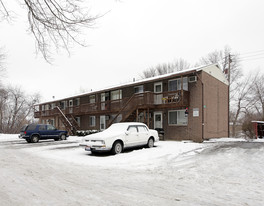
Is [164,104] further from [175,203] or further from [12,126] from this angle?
[12,126]

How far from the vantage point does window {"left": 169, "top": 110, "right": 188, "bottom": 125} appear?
18.1 m

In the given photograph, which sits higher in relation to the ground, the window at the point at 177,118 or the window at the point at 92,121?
the window at the point at 177,118

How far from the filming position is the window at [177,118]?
18.1 metres

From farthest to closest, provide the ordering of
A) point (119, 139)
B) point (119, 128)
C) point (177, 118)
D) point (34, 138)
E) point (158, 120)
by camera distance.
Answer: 1. point (158, 120)
2. point (177, 118)
3. point (34, 138)
4. point (119, 128)
5. point (119, 139)

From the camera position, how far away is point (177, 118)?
18484 millimetres

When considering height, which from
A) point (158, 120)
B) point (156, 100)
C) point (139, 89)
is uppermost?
point (139, 89)

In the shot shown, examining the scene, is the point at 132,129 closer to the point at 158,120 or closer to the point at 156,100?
the point at 156,100

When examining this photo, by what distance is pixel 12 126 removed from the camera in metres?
45.1

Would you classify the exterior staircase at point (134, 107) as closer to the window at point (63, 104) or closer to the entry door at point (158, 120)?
the entry door at point (158, 120)

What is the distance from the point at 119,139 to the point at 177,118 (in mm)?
8941

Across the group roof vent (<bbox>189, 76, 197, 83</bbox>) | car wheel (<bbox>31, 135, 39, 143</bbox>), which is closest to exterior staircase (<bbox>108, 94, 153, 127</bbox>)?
roof vent (<bbox>189, 76, 197, 83</bbox>)

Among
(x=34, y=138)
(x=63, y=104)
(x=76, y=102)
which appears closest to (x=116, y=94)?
(x=76, y=102)

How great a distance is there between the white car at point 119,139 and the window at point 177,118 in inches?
224

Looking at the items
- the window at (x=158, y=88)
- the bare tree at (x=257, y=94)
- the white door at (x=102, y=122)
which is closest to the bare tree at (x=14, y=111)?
the white door at (x=102, y=122)
